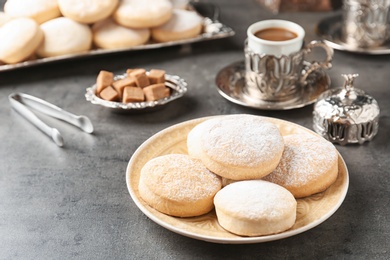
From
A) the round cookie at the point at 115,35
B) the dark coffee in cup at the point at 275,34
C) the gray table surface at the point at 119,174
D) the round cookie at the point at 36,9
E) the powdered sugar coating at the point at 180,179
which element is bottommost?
the gray table surface at the point at 119,174

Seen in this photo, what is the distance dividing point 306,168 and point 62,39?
67cm

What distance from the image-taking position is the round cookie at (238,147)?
32.0 inches

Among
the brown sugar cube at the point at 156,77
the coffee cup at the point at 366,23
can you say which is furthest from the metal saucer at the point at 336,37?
the brown sugar cube at the point at 156,77

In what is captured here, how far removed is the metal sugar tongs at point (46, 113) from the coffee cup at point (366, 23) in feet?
2.16

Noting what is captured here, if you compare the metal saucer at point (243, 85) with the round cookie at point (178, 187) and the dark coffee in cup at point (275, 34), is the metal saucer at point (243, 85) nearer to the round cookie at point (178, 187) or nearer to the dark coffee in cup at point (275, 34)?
the dark coffee in cup at point (275, 34)

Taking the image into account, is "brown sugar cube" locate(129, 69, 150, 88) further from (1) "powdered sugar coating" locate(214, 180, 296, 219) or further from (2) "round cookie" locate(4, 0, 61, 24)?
(1) "powdered sugar coating" locate(214, 180, 296, 219)

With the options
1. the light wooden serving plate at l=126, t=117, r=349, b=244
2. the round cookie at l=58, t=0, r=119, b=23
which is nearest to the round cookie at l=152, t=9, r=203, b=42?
the round cookie at l=58, t=0, r=119, b=23

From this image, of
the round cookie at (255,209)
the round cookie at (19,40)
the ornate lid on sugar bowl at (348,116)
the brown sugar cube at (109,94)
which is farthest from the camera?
the round cookie at (19,40)

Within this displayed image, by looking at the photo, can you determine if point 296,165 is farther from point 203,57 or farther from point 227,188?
point 203,57

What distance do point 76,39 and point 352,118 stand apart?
62 cm

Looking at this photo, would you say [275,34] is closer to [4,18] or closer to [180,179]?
[180,179]

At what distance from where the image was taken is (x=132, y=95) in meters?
1.10

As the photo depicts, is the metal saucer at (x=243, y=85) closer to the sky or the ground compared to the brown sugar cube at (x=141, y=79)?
closer to the ground

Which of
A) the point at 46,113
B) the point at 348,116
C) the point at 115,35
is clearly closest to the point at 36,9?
the point at 115,35
